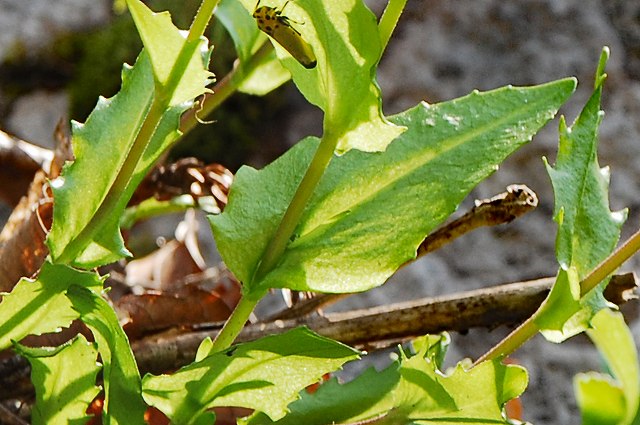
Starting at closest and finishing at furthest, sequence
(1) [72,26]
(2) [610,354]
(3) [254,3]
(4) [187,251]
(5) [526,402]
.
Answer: (2) [610,354], (3) [254,3], (4) [187,251], (5) [526,402], (1) [72,26]

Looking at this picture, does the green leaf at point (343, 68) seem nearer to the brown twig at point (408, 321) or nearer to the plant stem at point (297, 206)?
the plant stem at point (297, 206)

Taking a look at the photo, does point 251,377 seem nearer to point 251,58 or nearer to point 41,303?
point 41,303

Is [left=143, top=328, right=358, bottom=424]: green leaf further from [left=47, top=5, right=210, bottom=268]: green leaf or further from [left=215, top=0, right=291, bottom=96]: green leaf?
[left=215, top=0, right=291, bottom=96]: green leaf

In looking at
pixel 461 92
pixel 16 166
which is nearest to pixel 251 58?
pixel 16 166

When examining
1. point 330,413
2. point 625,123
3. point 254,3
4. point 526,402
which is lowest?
point 526,402

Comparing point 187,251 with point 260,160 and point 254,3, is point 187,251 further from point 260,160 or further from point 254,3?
point 260,160

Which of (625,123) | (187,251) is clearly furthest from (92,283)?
(625,123)

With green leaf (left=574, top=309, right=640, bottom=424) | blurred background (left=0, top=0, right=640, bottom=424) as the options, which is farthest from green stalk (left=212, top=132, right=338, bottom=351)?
blurred background (left=0, top=0, right=640, bottom=424)
